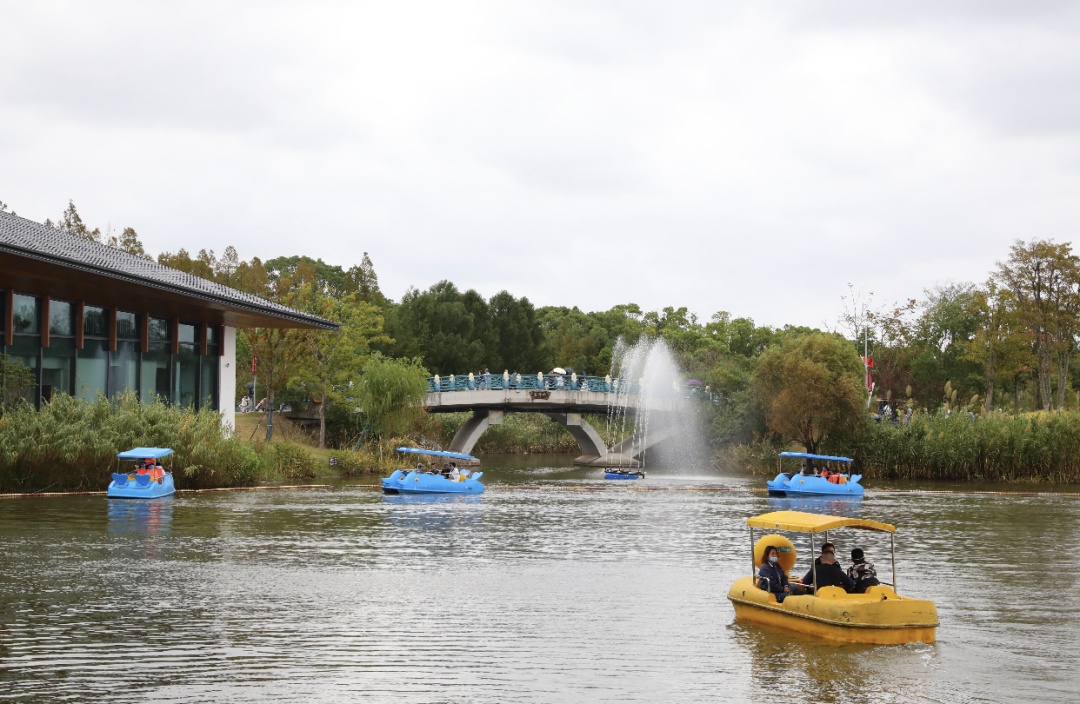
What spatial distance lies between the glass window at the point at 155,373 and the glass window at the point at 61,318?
12.7 feet

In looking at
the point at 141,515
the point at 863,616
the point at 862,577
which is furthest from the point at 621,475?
the point at 863,616

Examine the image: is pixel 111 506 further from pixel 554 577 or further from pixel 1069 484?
pixel 1069 484

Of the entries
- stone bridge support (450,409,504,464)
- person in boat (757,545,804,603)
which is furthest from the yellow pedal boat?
stone bridge support (450,409,504,464)

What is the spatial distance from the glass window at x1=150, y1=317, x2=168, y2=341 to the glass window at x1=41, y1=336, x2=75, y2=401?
474cm

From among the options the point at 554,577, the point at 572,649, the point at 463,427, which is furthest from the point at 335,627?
the point at 463,427

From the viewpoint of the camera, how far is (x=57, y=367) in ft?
144

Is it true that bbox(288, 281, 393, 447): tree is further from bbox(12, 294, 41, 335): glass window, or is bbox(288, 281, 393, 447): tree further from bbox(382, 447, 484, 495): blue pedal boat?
bbox(12, 294, 41, 335): glass window

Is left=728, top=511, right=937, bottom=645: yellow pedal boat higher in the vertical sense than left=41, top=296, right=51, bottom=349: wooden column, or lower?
lower

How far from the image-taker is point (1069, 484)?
54531 mm

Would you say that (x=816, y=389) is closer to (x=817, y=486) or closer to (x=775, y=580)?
(x=817, y=486)

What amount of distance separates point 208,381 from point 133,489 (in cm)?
1461

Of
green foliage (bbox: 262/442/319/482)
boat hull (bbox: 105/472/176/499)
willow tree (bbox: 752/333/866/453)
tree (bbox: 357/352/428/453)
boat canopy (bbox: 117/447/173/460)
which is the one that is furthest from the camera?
tree (bbox: 357/352/428/453)

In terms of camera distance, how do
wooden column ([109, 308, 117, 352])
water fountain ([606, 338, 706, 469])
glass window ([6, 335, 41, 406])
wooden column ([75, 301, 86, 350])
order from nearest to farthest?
glass window ([6, 335, 41, 406]) → wooden column ([75, 301, 86, 350]) → wooden column ([109, 308, 117, 352]) → water fountain ([606, 338, 706, 469])

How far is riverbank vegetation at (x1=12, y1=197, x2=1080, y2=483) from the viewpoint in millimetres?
60281
